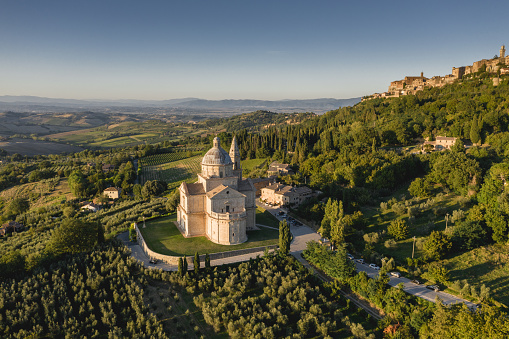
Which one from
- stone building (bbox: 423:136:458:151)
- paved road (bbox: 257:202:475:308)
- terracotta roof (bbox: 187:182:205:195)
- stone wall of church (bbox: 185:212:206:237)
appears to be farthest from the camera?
stone building (bbox: 423:136:458:151)

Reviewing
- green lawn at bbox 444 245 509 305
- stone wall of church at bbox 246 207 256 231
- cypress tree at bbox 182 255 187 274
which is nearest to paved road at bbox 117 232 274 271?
cypress tree at bbox 182 255 187 274

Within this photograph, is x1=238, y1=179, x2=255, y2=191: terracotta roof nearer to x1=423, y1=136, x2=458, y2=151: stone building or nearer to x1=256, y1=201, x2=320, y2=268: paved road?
x1=256, y1=201, x2=320, y2=268: paved road

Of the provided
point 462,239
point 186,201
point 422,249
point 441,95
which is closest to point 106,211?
point 186,201

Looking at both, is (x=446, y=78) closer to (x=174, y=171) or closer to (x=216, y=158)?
(x=174, y=171)

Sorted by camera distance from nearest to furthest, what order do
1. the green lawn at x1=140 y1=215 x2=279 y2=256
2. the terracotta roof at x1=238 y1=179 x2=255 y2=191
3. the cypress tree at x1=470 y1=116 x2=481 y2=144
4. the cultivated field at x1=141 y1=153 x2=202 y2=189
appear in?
1. the green lawn at x1=140 y1=215 x2=279 y2=256
2. the terracotta roof at x1=238 y1=179 x2=255 y2=191
3. the cypress tree at x1=470 y1=116 x2=481 y2=144
4. the cultivated field at x1=141 y1=153 x2=202 y2=189

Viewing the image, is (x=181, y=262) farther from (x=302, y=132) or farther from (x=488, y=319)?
(x=302, y=132)
